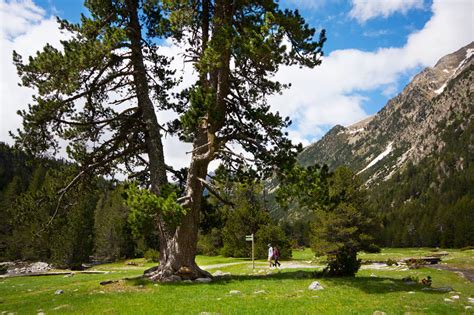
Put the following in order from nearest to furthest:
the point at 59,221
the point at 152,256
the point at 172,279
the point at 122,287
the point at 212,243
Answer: the point at 122,287 → the point at 172,279 → the point at 59,221 → the point at 152,256 → the point at 212,243

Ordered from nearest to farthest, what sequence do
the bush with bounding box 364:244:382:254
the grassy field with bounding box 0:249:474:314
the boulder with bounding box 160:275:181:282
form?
the grassy field with bounding box 0:249:474:314 → the boulder with bounding box 160:275:181:282 → the bush with bounding box 364:244:382:254

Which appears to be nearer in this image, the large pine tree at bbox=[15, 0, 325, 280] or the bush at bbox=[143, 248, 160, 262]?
the large pine tree at bbox=[15, 0, 325, 280]

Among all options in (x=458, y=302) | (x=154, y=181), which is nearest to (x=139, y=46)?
(x=154, y=181)

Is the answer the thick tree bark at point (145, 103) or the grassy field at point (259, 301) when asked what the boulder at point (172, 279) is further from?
the thick tree bark at point (145, 103)

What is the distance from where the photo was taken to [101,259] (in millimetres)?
69000

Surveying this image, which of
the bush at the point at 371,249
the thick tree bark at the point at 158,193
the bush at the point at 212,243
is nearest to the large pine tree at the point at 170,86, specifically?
the thick tree bark at the point at 158,193

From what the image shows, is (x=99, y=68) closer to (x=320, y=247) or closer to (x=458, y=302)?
(x=458, y=302)

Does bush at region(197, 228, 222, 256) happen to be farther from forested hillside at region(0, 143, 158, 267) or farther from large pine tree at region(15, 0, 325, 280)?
large pine tree at region(15, 0, 325, 280)

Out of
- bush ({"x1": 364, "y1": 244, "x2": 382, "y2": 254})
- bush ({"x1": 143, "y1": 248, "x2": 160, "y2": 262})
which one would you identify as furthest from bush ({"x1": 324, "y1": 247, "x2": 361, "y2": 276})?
bush ({"x1": 143, "y1": 248, "x2": 160, "y2": 262})

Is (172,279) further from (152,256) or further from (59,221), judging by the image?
(152,256)

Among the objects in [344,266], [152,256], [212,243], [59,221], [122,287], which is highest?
[59,221]

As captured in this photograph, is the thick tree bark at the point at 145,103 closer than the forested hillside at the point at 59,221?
No

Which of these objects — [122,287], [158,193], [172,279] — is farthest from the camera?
[158,193]

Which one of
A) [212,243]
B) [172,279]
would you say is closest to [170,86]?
[172,279]
